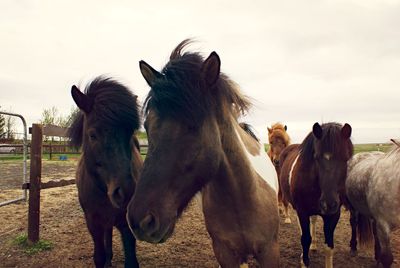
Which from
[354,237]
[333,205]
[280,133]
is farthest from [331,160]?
[280,133]

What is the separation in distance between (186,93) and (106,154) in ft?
4.71

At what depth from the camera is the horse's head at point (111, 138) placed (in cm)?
275

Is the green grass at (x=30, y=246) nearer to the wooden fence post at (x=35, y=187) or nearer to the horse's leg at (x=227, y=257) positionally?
the wooden fence post at (x=35, y=187)

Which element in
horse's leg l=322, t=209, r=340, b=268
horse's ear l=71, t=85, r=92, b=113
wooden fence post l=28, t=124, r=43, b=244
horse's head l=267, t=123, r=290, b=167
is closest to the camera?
horse's ear l=71, t=85, r=92, b=113

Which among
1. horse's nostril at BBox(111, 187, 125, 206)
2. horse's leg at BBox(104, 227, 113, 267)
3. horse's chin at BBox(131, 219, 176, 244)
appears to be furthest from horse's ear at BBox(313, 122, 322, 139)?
horse's leg at BBox(104, 227, 113, 267)

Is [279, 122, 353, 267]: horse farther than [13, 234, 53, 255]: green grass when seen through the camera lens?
No

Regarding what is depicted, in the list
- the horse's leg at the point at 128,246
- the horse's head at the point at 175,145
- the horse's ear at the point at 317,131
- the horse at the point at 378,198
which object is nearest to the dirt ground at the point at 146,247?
the horse at the point at 378,198

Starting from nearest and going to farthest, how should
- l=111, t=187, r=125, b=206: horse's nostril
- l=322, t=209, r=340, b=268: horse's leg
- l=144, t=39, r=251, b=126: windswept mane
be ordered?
l=144, t=39, r=251, b=126: windswept mane
l=111, t=187, r=125, b=206: horse's nostril
l=322, t=209, r=340, b=268: horse's leg

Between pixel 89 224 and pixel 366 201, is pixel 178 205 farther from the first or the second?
pixel 366 201

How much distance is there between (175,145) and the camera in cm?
168

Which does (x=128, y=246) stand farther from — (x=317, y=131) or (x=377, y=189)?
(x=377, y=189)

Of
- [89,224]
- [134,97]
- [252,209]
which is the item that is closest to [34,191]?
[89,224]

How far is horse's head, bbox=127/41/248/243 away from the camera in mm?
1565

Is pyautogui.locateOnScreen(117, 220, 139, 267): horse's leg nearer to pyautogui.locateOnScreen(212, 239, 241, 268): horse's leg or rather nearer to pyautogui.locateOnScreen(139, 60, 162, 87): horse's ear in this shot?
pyautogui.locateOnScreen(212, 239, 241, 268): horse's leg
